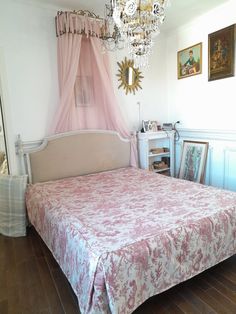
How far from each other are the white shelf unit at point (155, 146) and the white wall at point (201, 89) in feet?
1.26

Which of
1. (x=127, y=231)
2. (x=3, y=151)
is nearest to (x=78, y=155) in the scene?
(x=3, y=151)

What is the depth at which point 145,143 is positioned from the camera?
358 centimetres

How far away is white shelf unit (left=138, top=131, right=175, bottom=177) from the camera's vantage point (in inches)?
141

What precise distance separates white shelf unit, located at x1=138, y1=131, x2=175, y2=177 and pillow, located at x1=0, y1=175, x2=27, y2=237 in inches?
69.8

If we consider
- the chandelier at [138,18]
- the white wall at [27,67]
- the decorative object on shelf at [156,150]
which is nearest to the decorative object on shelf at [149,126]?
the decorative object on shelf at [156,150]

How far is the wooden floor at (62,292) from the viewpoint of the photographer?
157cm

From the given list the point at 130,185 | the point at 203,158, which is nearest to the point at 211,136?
the point at 203,158

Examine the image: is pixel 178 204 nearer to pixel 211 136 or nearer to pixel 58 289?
pixel 58 289

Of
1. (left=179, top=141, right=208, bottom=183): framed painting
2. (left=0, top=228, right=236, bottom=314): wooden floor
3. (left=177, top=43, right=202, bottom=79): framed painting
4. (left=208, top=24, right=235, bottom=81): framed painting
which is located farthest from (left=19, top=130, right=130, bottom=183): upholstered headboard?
(left=208, top=24, right=235, bottom=81): framed painting

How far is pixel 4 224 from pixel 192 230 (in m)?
2.20

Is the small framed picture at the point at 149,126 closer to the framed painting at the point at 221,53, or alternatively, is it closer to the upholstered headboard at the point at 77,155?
the upholstered headboard at the point at 77,155

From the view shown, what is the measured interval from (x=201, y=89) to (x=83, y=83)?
5.73 feet

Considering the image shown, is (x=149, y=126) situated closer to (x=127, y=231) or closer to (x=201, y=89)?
(x=201, y=89)

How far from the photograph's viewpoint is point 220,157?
3273 mm
